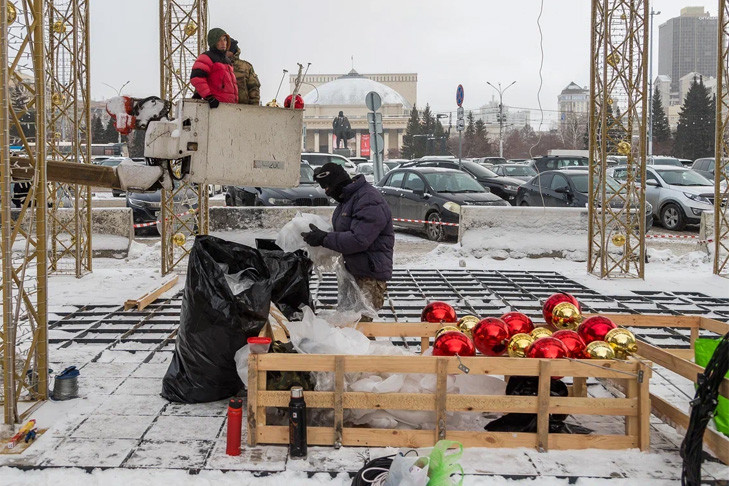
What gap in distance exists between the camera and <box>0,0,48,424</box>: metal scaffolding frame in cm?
493

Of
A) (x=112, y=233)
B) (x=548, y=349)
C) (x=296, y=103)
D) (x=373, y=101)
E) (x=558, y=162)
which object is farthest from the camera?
(x=558, y=162)

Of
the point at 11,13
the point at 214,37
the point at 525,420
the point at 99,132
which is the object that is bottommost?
the point at 525,420

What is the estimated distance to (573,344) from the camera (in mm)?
4965

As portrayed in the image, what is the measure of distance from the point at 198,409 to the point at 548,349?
243 centimetres

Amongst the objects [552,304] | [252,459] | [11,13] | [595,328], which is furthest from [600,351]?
[11,13]

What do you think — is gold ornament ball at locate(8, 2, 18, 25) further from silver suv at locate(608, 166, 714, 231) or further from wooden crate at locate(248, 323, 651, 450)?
silver suv at locate(608, 166, 714, 231)

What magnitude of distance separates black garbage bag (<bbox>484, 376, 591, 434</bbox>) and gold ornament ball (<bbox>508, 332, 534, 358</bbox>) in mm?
157

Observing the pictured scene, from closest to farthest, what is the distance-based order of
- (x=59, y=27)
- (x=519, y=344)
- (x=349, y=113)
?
1. (x=519, y=344)
2. (x=59, y=27)
3. (x=349, y=113)

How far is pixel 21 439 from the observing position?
465cm

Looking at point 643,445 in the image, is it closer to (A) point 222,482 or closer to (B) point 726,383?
(B) point 726,383

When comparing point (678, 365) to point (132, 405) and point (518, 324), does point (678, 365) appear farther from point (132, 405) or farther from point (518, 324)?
point (132, 405)

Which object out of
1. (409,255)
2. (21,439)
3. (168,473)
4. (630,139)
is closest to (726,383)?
(168,473)

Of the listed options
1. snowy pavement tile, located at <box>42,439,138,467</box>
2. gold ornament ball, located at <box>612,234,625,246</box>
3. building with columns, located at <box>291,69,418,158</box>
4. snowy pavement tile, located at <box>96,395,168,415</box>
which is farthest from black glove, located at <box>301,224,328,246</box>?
building with columns, located at <box>291,69,418,158</box>

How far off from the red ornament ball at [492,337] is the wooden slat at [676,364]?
1017mm
